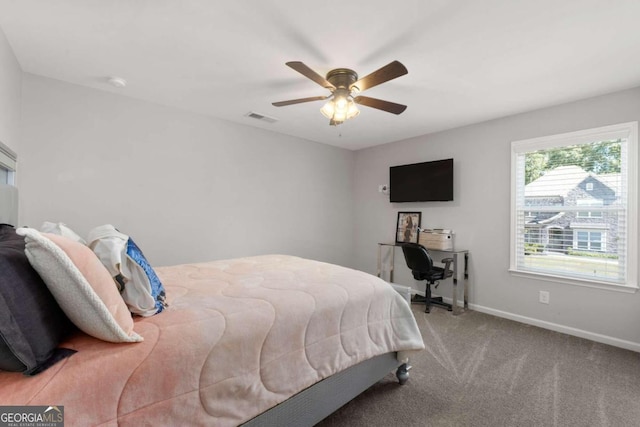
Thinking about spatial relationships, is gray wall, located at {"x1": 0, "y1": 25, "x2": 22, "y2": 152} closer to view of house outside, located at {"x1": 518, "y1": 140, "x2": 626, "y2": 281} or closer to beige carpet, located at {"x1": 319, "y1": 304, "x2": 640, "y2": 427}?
beige carpet, located at {"x1": 319, "y1": 304, "x2": 640, "y2": 427}

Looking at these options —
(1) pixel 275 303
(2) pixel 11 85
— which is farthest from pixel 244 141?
(1) pixel 275 303

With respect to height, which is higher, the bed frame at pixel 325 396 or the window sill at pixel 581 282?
the window sill at pixel 581 282

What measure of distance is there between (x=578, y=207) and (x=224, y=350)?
363 centimetres

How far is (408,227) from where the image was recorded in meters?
4.53

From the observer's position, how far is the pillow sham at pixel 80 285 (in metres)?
0.94

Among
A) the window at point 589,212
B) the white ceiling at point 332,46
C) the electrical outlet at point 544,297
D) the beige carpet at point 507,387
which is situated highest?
the white ceiling at point 332,46

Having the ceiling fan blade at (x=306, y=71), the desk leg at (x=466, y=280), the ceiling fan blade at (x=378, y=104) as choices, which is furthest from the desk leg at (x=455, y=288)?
the ceiling fan blade at (x=306, y=71)

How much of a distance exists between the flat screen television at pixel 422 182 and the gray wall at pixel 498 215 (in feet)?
0.40

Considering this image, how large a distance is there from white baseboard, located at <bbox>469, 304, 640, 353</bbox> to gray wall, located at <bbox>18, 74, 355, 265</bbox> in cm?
243

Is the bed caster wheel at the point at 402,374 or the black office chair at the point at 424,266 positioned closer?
the bed caster wheel at the point at 402,374

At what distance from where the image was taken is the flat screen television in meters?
4.04

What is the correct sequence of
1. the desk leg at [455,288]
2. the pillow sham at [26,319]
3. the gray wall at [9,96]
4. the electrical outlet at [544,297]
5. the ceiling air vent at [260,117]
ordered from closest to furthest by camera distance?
the pillow sham at [26,319], the gray wall at [9,96], the electrical outlet at [544,297], the ceiling air vent at [260,117], the desk leg at [455,288]

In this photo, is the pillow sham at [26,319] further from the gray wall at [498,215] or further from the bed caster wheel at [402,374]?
the gray wall at [498,215]

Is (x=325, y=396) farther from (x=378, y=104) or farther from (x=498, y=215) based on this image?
(x=498, y=215)
